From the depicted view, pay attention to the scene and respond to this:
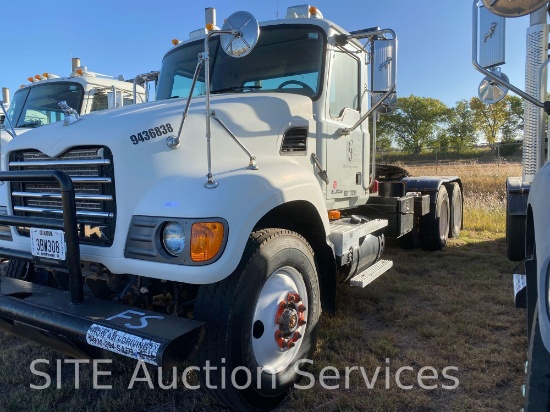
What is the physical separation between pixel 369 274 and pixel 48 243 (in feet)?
9.12

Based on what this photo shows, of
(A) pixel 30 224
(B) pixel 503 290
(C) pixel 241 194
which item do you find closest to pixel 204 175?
(C) pixel 241 194

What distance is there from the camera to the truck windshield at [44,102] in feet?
25.7

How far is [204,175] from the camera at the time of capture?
9.09 feet

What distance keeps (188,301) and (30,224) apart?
1.09 metres

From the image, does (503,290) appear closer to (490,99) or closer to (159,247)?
(490,99)

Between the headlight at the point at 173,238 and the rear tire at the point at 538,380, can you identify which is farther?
the headlight at the point at 173,238

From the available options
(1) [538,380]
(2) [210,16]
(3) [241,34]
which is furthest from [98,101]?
(1) [538,380]

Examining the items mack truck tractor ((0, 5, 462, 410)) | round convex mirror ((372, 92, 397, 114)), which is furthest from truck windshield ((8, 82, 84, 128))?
round convex mirror ((372, 92, 397, 114))

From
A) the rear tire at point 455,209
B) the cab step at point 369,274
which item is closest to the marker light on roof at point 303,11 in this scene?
the cab step at point 369,274

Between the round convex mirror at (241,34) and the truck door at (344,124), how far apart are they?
152 centimetres

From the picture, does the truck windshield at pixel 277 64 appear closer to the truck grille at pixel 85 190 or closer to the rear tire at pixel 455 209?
the truck grille at pixel 85 190

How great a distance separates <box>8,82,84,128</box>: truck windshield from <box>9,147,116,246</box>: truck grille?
5.15 meters

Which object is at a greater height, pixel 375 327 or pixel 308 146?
pixel 308 146

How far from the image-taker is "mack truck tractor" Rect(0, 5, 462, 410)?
244 centimetres
